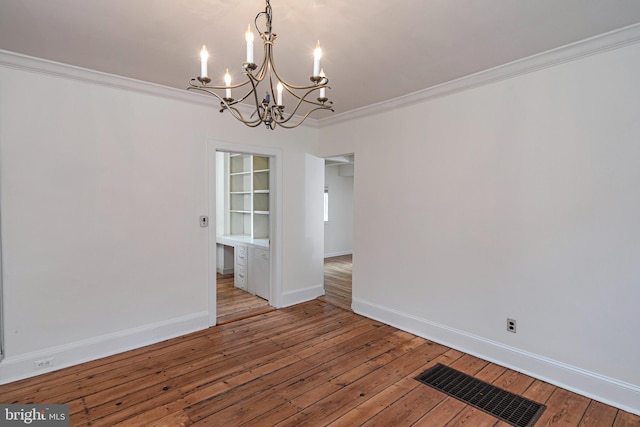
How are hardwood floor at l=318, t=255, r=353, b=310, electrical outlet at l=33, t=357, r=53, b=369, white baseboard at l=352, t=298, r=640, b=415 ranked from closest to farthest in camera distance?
white baseboard at l=352, t=298, r=640, b=415 < electrical outlet at l=33, t=357, r=53, b=369 < hardwood floor at l=318, t=255, r=353, b=310

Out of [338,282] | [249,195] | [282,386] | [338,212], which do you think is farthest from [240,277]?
[338,212]

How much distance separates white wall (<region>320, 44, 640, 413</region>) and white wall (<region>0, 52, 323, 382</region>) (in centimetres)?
229

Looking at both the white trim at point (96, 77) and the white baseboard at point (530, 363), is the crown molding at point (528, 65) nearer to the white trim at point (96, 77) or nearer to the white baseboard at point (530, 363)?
the white trim at point (96, 77)

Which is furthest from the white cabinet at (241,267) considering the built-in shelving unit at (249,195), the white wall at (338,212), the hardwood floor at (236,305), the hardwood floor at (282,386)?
the white wall at (338,212)

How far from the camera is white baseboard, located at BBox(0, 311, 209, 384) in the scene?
8.40ft

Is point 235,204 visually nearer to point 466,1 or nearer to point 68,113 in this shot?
point 68,113

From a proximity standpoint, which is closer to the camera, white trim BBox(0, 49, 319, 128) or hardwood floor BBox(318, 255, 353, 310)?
white trim BBox(0, 49, 319, 128)

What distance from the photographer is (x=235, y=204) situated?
19.6ft

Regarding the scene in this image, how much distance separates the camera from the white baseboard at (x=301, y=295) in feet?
14.3

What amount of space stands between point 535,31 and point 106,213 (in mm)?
3826

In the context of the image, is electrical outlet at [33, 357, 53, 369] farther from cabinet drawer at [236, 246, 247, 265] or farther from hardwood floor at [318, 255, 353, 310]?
hardwood floor at [318, 255, 353, 310]

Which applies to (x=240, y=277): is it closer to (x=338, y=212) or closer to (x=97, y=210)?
(x=97, y=210)

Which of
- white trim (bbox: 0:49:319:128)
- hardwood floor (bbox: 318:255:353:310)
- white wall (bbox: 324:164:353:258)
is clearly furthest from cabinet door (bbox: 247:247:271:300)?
white wall (bbox: 324:164:353:258)

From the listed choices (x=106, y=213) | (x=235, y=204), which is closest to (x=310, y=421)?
(x=106, y=213)
